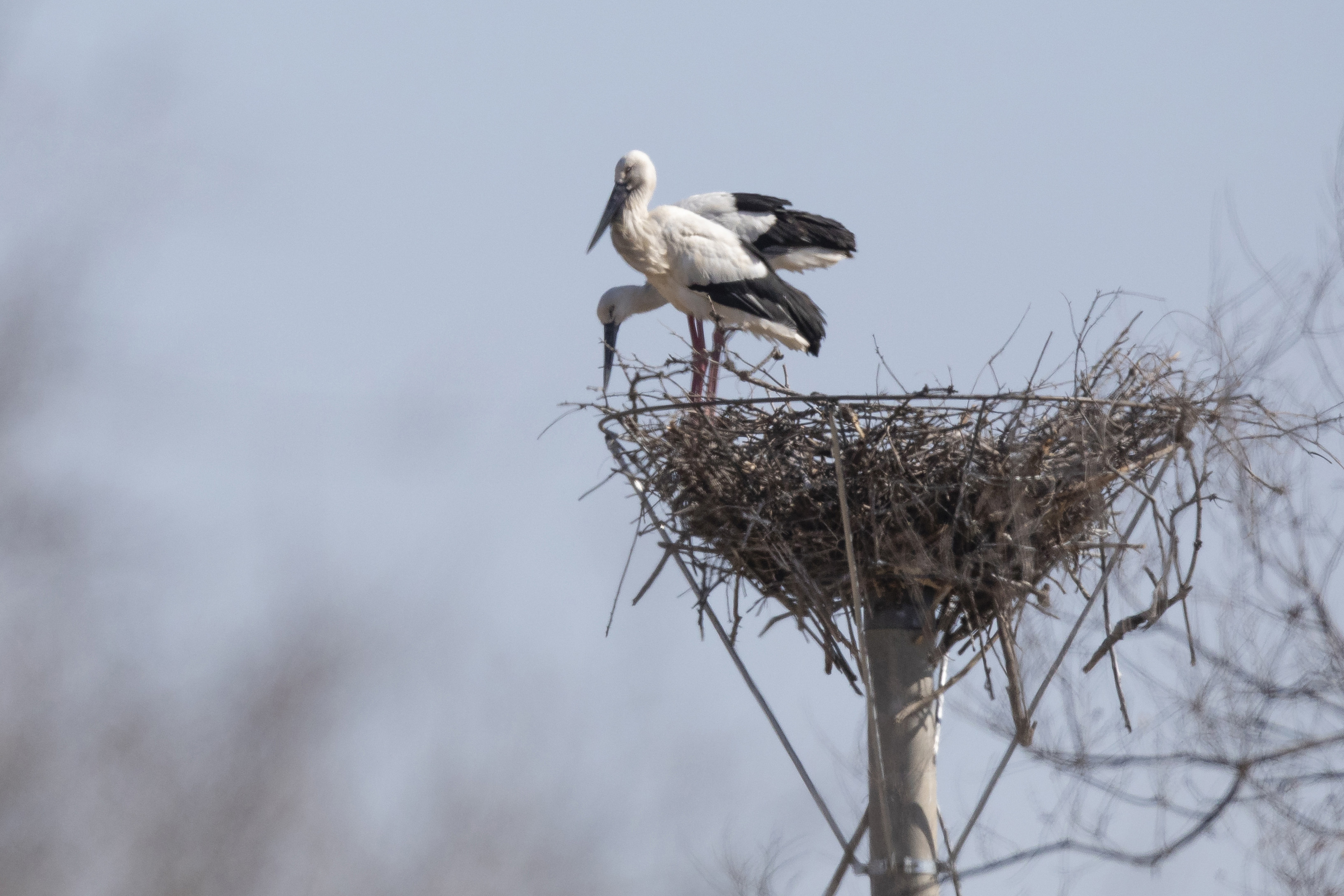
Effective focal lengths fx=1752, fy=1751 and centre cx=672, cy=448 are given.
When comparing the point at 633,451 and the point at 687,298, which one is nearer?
the point at 633,451

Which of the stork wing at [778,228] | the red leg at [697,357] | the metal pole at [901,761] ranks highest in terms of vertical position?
the stork wing at [778,228]

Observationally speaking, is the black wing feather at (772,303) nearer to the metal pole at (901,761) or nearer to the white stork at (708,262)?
the white stork at (708,262)

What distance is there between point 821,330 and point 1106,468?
151 inches

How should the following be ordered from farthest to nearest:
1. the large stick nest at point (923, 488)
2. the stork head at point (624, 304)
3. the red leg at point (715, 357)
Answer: the stork head at point (624, 304) → the red leg at point (715, 357) → the large stick nest at point (923, 488)

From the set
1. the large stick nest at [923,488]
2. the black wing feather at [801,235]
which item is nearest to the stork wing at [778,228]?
the black wing feather at [801,235]

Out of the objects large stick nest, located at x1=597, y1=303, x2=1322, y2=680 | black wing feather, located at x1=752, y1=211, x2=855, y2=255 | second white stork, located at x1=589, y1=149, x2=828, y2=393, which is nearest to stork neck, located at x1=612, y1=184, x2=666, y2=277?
second white stork, located at x1=589, y1=149, x2=828, y2=393

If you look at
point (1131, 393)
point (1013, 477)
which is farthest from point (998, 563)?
point (1131, 393)

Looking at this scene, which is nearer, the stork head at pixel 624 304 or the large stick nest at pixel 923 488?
the large stick nest at pixel 923 488

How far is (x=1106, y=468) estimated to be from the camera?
21.2 ft

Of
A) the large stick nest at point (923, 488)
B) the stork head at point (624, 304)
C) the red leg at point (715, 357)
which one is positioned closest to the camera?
the large stick nest at point (923, 488)

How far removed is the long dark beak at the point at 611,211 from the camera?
34.0 ft

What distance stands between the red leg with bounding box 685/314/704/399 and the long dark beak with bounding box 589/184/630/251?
73 centimetres

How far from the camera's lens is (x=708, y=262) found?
10125 mm

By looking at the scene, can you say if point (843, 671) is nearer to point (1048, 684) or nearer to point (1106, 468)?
point (1048, 684)
